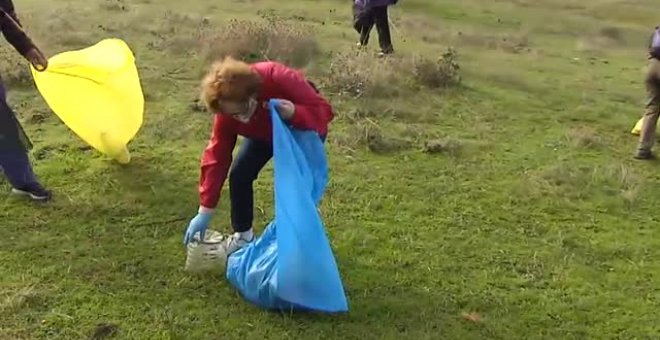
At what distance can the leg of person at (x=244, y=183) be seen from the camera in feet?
13.0

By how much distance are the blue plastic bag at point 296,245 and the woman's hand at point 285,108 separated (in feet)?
0.09

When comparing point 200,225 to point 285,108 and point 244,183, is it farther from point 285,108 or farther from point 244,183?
point 285,108

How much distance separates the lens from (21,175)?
4883 millimetres

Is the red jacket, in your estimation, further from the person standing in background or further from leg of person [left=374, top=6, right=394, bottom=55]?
leg of person [left=374, top=6, right=394, bottom=55]

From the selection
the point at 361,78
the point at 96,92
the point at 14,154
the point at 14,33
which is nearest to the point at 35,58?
the point at 14,33

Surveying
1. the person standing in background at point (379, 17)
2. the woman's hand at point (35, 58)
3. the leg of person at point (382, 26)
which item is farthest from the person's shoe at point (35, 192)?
the leg of person at point (382, 26)

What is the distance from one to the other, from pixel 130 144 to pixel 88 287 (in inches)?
84.0

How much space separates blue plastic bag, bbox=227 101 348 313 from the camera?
3.58 m

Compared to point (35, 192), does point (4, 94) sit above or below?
above

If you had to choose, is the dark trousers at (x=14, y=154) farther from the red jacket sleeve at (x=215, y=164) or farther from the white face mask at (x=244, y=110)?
the white face mask at (x=244, y=110)

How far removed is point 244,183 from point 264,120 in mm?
423

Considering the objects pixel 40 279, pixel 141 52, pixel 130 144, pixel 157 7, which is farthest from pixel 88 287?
pixel 157 7

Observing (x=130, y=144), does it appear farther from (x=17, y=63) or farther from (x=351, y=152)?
(x=17, y=63)

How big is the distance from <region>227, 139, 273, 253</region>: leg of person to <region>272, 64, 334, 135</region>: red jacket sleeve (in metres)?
0.28
